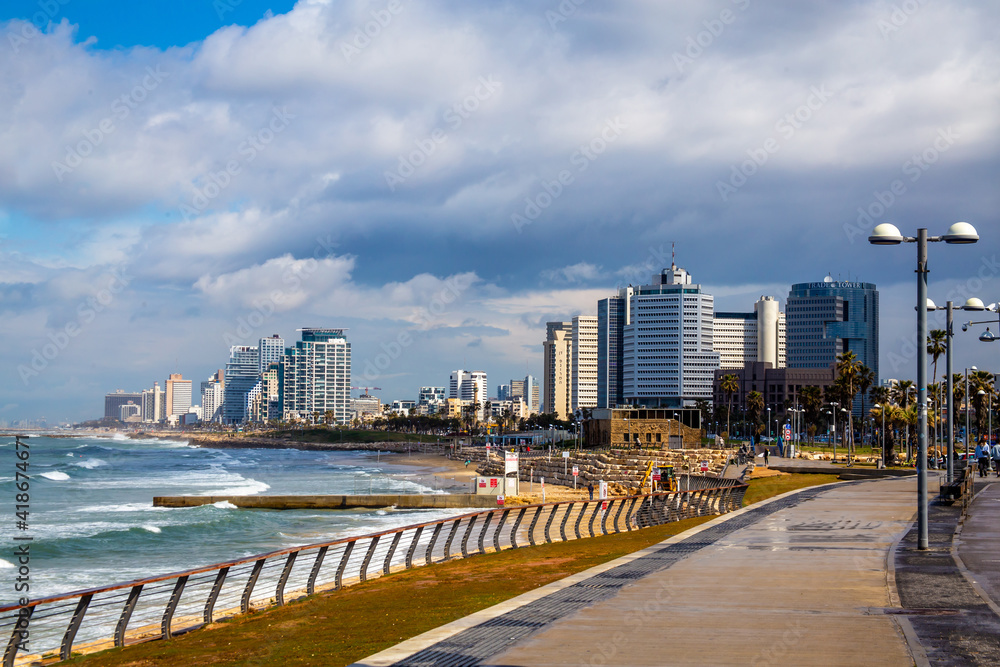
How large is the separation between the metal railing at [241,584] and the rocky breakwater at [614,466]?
110 ft

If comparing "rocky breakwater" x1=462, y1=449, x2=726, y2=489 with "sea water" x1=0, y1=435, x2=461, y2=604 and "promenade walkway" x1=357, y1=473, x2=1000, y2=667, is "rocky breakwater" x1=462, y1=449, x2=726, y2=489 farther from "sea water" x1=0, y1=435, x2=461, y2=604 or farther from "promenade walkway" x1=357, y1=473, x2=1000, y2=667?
"promenade walkway" x1=357, y1=473, x2=1000, y2=667

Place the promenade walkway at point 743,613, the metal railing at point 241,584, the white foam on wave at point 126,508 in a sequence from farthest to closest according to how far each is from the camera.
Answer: the white foam on wave at point 126,508 < the metal railing at point 241,584 < the promenade walkway at point 743,613

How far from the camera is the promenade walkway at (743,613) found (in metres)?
9.74

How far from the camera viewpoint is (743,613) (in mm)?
12234

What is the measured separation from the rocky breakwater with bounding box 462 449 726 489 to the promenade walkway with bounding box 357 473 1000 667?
48.4 meters

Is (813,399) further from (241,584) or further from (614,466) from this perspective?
(241,584)

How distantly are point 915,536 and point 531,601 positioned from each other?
39.3 ft

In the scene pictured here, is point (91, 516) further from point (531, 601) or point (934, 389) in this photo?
point (934, 389)

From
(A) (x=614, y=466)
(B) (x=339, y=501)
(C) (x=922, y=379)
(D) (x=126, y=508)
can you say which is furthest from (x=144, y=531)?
(A) (x=614, y=466)

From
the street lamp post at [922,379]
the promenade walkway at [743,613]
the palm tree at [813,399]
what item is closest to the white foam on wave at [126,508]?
the promenade walkway at [743,613]

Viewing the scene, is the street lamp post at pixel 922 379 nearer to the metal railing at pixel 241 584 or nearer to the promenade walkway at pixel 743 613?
the promenade walkway at pixel 743 613

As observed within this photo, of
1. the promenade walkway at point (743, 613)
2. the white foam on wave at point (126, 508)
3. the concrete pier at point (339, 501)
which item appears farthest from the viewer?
the white foam on wave at point (126, 508)

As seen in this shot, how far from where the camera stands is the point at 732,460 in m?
85.7

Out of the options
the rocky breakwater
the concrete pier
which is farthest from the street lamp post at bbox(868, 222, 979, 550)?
the rocky breakwater
